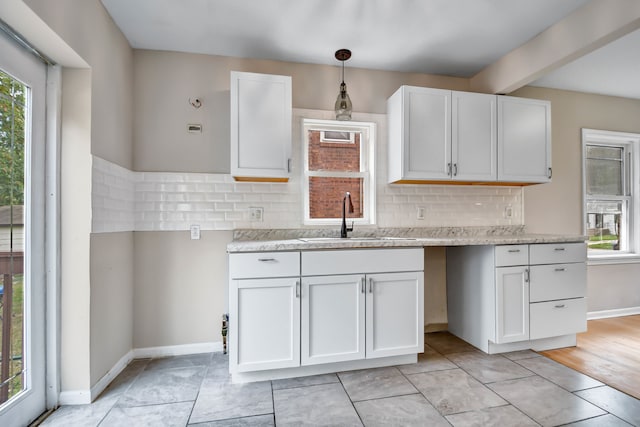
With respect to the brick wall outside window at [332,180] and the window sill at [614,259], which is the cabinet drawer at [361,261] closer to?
the brick wall outside window at [332,180]

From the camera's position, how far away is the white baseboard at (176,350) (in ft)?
8.45

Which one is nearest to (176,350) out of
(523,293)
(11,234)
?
(11,234)

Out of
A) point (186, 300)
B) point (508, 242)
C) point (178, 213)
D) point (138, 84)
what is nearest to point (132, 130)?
point (138, 84)

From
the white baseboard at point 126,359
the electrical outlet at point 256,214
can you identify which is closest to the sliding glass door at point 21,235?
the white baseboard at point 126,359

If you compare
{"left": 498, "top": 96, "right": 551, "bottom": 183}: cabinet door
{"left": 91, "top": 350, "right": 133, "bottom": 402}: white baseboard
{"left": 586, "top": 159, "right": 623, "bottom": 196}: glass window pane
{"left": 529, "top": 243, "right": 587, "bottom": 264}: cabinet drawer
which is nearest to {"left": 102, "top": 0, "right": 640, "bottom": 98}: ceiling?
{"left": 498, "top": 96, "right": 551, "bottom": 183}: cabinet door

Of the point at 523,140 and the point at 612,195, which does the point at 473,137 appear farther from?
the point at 612,195

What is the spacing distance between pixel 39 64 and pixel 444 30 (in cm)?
260

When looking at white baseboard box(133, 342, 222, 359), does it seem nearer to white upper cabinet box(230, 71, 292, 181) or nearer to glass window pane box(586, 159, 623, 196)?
white upper cabinet box(230, 71, 292, 181)

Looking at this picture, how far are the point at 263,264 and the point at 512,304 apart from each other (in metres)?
1.94

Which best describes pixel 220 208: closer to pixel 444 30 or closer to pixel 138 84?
pixel 138 84

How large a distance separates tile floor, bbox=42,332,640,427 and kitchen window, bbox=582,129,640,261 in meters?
2.22

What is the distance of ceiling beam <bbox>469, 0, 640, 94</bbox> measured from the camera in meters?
1.99

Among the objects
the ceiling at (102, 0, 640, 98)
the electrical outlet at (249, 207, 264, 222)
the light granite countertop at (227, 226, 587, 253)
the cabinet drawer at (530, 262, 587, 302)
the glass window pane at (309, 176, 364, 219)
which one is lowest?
the cabinet drawer at (530, 262, 587, 302)

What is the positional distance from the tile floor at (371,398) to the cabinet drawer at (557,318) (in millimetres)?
259
